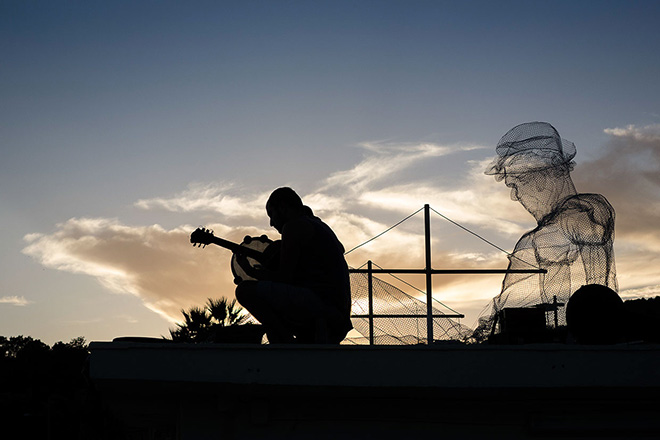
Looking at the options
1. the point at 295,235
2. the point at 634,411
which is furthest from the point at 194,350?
the point at 634,411

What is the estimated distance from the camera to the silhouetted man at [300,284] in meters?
5.60

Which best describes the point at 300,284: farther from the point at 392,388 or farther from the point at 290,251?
the point at 392,388

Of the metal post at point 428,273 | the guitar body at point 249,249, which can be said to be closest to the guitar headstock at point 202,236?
the guitar body at point 249,249

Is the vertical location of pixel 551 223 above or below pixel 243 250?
above

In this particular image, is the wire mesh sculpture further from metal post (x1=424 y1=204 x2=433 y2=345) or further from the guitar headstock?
the guitar headstock

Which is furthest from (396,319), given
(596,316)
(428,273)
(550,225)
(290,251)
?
(290,251)

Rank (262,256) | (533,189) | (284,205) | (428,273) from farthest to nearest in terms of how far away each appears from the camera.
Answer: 1. (533,189)
2. (428,273)
3. (262,256)
4. (284,205)

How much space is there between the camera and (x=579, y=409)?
17.8 ft

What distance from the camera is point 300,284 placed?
587 cm

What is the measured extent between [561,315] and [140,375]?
26.0 ft

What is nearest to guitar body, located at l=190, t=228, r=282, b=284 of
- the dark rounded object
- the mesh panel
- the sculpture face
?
the dark rounded object

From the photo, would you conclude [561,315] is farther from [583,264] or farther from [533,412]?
[533,412]

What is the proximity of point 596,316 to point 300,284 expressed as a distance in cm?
236

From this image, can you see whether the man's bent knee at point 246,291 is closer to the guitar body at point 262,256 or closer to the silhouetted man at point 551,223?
the guitar body at point 262,256
